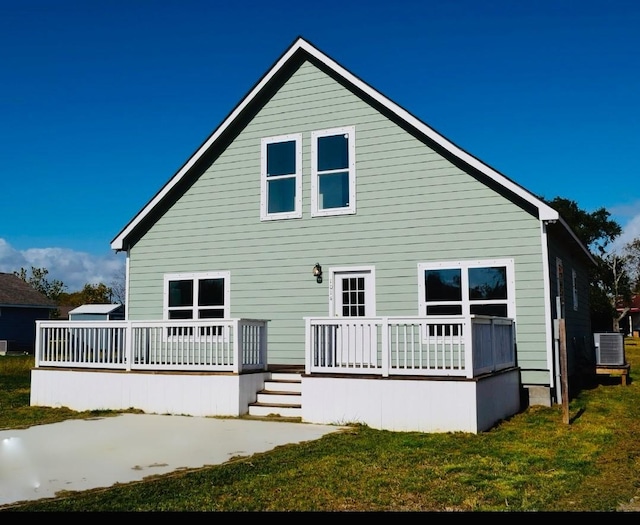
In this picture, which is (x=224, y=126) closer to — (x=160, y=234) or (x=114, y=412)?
(x=160, y=234)

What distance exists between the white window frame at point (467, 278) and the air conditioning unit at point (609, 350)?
6.40 meters

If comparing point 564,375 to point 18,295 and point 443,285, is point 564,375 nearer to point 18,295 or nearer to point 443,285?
point 443,285

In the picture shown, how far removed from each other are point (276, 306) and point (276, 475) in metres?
8.29

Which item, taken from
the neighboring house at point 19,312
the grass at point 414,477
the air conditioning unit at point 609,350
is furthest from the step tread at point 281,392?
the neighboring house at point 19,312

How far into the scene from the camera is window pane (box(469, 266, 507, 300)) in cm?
1334

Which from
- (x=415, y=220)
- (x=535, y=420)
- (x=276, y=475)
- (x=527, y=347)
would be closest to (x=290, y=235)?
(x=415, y=220)

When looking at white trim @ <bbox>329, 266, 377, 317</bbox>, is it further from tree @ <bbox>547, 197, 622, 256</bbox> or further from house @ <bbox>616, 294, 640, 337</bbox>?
house @ <bbox>616, 294, 640, 337</bbox>

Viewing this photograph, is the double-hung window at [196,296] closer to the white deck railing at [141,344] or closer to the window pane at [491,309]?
the white deck railing at [141,344]

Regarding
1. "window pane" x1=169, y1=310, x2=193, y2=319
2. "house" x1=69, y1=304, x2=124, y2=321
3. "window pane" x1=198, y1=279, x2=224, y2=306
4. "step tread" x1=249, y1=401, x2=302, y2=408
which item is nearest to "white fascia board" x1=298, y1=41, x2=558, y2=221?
"window pane" x1=198, y1=279, x2=224, y2=306

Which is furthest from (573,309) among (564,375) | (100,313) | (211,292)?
(100,313)

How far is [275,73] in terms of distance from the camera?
15.5m

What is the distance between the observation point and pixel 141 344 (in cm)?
1421

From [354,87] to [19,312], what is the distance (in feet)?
123

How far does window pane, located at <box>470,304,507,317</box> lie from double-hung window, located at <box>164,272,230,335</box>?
5875 millimetres
